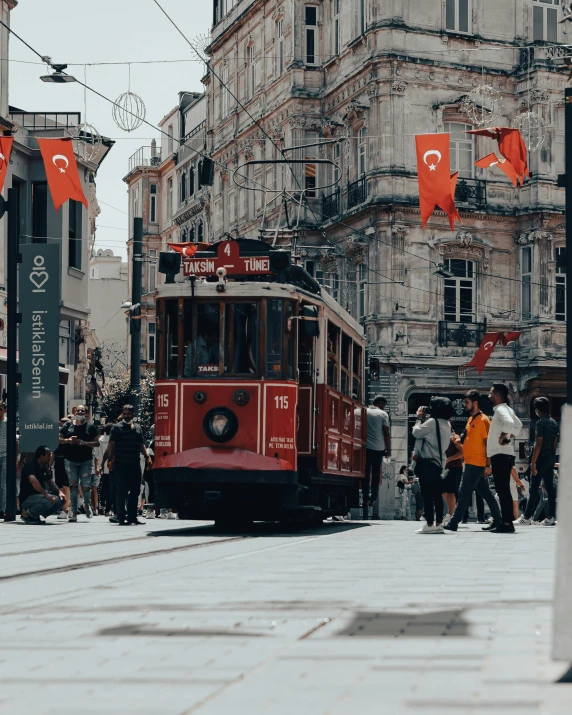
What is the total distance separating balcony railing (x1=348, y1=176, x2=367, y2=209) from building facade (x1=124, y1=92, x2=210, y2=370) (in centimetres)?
1622

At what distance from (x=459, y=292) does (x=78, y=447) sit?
22593mm

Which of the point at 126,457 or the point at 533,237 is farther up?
the point at 533,237

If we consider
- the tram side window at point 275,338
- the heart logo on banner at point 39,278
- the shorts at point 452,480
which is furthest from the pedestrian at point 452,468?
the heart logo on banner at point 39,278

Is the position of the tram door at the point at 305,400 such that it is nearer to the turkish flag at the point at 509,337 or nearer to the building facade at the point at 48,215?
the building facade at the point at 48,215

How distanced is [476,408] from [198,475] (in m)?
3.34

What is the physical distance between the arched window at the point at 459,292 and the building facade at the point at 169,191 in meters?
18.7

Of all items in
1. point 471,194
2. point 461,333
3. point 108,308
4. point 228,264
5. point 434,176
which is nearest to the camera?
point 228,264

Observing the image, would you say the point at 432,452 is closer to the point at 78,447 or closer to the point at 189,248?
the point at 189,248

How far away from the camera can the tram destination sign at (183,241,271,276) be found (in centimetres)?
1770

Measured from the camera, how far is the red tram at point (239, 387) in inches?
672

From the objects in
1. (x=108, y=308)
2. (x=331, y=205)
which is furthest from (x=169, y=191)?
(x=331, y=205)

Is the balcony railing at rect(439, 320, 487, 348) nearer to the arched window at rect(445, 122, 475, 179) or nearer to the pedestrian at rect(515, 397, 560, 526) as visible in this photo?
the arched window at rect(445, 122, 475, 179)

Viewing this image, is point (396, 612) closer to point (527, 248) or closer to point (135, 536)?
point (135, 536)

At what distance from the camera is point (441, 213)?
42.4 meters
